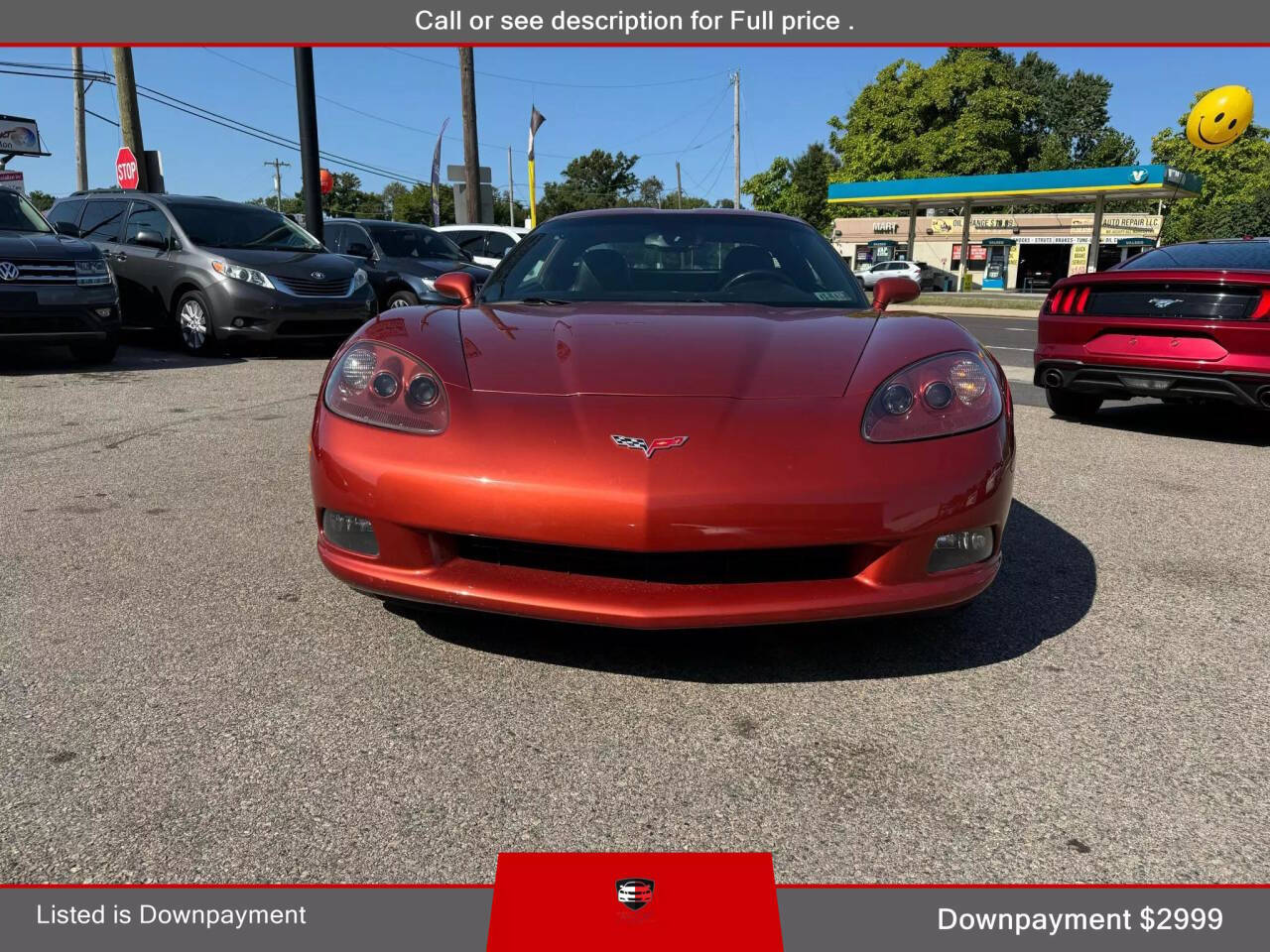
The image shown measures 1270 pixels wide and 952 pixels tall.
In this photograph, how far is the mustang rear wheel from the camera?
666 centimetres

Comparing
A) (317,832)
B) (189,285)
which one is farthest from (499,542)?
(189,285)

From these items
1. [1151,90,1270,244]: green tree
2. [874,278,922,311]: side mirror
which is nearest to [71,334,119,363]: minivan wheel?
[874,278,922,311]: side mirror

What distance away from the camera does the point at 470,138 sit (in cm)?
1967

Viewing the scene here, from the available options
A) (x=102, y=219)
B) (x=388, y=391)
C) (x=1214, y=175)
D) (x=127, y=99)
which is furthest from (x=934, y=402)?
(x=1214, y=175)

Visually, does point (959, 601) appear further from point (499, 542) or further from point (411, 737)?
point (411, 737)

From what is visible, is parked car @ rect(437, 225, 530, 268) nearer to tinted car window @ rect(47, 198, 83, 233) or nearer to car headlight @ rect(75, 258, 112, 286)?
tinted car window @ rect(47, 198, 83, 233)

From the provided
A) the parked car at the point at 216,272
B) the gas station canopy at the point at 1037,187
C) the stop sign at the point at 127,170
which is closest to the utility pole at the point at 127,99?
the stop sign at the point at 127,170

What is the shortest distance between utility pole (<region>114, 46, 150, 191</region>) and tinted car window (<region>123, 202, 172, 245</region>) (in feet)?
22.2

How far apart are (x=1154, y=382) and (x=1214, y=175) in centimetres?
6418

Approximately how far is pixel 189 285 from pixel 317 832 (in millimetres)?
8739

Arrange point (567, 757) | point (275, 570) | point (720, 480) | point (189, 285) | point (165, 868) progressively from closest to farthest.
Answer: point (165, 868) → point (567, 757) → point (720, 480) → point (275, 570) → point (189, 285)

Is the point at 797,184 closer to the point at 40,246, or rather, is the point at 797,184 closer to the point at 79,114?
the point at 79,114

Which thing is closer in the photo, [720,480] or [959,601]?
[720,480]

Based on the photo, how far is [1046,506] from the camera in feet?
13.8
